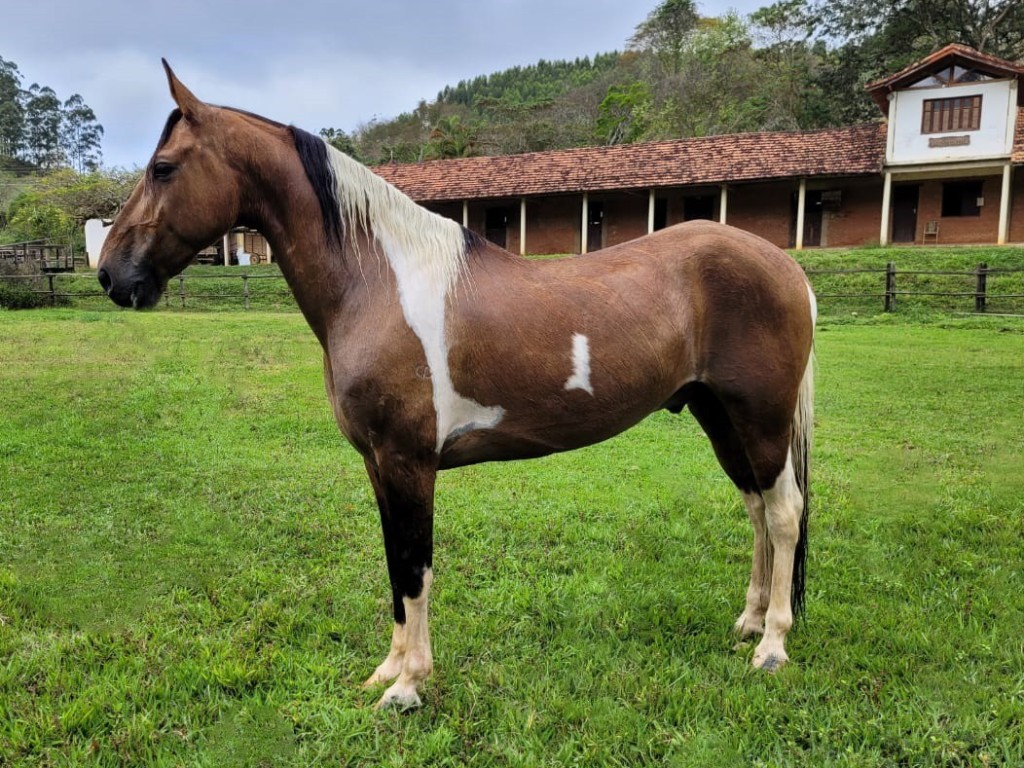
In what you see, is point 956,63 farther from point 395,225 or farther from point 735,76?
point 395,225

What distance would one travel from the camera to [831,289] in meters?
15.8

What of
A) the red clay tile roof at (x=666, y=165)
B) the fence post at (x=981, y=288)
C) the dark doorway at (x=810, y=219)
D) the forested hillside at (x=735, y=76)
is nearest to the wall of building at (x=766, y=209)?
the dark doorway at (x=810, y=219)

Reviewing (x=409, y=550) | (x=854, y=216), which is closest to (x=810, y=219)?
(x=854, y=216)

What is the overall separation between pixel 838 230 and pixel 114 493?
23.9 m

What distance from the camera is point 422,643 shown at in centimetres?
240

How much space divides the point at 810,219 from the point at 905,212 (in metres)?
3.05

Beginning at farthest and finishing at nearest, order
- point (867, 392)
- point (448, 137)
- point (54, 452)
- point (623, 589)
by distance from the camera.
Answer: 1. point (448, 137)
2. point (867, 392)
3. point (54, 452)
4. point (623, 589)

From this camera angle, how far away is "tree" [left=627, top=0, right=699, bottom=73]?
41125 millimetres

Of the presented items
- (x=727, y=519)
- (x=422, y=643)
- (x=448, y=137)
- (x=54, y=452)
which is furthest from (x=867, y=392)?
(x=448, y=137)

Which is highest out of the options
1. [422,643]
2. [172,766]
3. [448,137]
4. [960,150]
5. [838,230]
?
[448,137]

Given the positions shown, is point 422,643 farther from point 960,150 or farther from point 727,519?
point 960,150

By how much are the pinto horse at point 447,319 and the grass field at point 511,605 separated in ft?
1.04

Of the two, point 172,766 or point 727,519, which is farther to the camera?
point 727,519

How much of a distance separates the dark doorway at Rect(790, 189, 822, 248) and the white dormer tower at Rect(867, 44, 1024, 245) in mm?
2272
